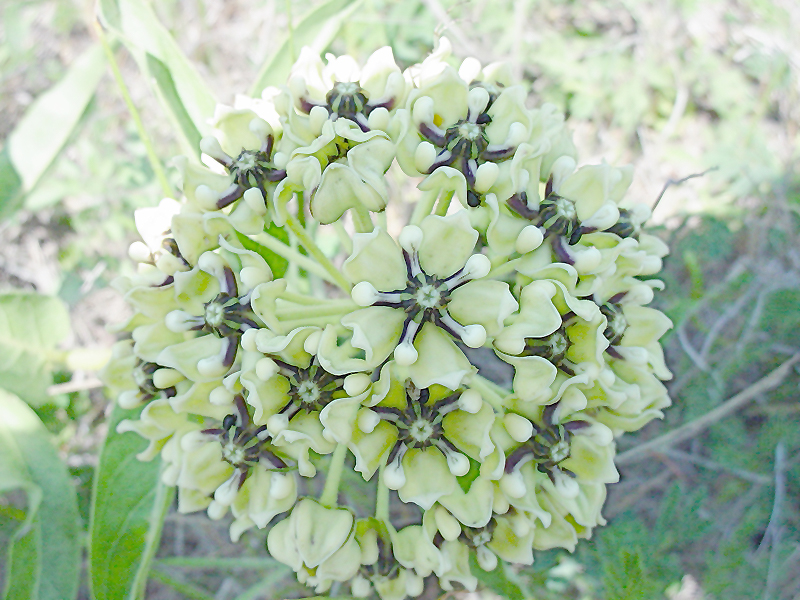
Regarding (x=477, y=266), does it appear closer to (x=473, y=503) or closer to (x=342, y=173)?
(x=342, y=173)

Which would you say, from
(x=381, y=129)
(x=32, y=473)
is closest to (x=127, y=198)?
(x=32, y=473)

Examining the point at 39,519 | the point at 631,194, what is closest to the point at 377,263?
the point at 39,519

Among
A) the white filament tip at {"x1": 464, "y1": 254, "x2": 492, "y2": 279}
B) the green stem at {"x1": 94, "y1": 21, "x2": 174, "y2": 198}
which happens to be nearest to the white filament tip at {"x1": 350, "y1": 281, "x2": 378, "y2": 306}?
the white filament tip at {"x1": 464, "y1": 254, "x2": 492, "y2": 279}

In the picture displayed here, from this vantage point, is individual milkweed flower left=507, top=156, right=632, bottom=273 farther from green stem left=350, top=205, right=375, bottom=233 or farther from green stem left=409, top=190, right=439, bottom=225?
green stem left=350, top=205, right=375, bottom=233

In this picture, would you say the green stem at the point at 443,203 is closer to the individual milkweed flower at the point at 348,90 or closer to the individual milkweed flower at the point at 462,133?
the individual milkweed flower at the point at 462,133

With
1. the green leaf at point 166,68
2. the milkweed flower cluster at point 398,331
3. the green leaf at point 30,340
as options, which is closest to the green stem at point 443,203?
the milkweed flower cluster at point 398,331

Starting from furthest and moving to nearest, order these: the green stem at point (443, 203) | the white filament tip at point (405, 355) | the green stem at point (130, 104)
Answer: the green stem at point (130, 104) < the green stem at point (443, 203) < the white filament tip at point (405, 355)

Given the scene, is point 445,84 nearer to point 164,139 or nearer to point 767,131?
point 164,139

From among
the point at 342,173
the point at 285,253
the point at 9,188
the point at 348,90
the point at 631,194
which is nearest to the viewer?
the point at 342,173
